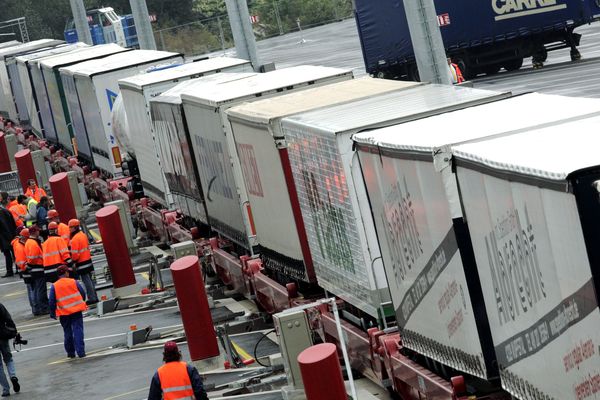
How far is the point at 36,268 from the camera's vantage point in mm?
25281

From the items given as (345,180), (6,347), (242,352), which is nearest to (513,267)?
A: (345,180)

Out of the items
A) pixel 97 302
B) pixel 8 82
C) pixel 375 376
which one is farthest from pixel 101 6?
pixel 375 376

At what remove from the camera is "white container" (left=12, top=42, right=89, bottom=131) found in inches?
1729

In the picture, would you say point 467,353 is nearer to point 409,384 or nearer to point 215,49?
point 409,384

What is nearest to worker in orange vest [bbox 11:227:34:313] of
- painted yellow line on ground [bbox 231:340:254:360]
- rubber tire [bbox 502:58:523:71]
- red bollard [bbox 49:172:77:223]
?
red bollard [bbox 49:172:77:223]

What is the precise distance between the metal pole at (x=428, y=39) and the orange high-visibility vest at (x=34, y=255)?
7.96m

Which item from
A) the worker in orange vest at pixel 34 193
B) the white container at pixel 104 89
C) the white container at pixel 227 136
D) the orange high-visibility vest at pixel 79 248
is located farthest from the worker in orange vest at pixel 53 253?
the white container at pixel 104 89

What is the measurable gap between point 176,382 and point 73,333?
778 cm

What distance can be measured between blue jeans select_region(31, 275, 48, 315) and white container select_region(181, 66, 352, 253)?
4.19m

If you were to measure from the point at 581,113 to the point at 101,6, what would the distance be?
9237 cm

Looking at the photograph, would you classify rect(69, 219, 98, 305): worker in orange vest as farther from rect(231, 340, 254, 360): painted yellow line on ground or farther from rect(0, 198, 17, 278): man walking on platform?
rect(0, 198, 17, 278): man walking on platform

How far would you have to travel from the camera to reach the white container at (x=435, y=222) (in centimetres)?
1159

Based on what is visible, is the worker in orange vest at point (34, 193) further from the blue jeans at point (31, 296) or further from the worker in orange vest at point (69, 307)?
the worker in orange vest at point (69, 307)

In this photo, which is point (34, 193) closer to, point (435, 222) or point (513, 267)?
point (435, 222)
